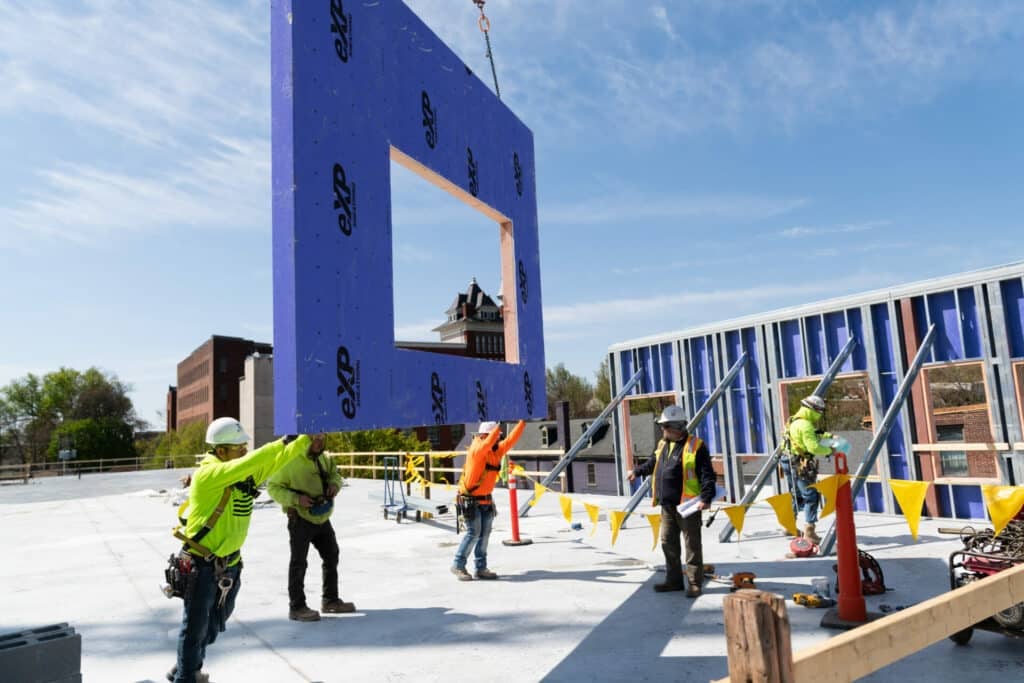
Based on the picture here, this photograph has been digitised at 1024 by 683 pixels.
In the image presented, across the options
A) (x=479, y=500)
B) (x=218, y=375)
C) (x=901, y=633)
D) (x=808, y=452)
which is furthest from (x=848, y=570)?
(x=218, y=375)

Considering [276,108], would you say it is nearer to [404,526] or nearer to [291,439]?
[291,439]

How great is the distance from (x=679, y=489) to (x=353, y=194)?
459 cm

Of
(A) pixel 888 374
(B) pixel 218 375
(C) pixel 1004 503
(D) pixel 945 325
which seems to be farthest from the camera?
(B) pixel 218 375

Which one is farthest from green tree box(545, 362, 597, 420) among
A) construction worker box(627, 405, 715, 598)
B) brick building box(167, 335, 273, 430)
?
Result: construction worker box(627, 405, 715, 598)

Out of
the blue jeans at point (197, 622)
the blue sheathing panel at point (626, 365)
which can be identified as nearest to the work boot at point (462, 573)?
the blue jeans at point (197, 622)

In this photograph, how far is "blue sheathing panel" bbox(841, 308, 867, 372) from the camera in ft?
37.3

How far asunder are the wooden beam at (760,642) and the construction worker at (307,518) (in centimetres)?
480

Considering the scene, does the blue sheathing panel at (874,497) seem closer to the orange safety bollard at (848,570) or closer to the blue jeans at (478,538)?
the orange safety bollard at (848,570)

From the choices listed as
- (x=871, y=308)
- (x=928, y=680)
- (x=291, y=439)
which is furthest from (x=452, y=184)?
(x=871, y=308)

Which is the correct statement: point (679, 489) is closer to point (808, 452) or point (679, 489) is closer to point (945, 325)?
point (808, 452)

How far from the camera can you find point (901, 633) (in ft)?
8.76

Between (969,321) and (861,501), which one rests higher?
(969,321)

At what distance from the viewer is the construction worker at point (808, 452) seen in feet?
26.3

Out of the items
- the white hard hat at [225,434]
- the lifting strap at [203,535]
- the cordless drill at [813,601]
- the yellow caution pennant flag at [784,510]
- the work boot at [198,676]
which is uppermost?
the white hard hat at [225,434]
